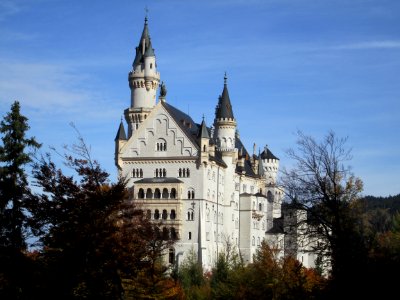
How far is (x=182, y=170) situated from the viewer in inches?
3652

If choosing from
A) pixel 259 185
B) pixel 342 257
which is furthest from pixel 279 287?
pixel 259 185

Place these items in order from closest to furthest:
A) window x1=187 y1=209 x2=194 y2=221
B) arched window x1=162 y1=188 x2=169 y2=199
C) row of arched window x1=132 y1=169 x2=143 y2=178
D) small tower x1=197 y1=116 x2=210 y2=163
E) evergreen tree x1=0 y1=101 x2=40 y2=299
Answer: evergreen tree x1=0 y1=101 x2=40 y2=299 < arched window x1=162 y1=188 x2=169 y2=199 < small tower x1=197 y1=116 x2=210 y2=163 < window x1=187 y1=209 x2=194 y2=221 < row of arched window x1=132 y1=169 x2=143 y2=178

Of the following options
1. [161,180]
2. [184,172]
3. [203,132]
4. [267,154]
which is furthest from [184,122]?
[267,154]

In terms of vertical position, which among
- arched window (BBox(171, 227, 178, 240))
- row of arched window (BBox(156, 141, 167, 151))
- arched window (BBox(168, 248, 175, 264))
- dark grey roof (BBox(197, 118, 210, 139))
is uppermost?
dark grey roof (BBox(197, 118, 210, 139))

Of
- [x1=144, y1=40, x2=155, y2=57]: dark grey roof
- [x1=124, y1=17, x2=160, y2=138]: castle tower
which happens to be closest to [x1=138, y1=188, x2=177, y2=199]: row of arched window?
[x1=124, y1=17, x2=160, y2=138]: castle tower

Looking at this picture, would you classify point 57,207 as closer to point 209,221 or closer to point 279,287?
point 279,287

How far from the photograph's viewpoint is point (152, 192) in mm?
91438

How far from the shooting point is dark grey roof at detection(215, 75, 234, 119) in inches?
4028

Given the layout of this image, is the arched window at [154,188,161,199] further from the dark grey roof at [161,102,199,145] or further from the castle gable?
the dark grey roof at [161,102,199,145]

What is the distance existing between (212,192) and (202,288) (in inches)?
1229

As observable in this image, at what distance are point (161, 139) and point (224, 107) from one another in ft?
45.0

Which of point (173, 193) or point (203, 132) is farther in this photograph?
point (203, 132)

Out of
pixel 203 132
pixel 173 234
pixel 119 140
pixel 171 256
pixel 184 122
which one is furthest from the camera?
pixel 184 122

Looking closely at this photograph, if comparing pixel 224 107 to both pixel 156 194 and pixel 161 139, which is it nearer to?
pixel 161 139
